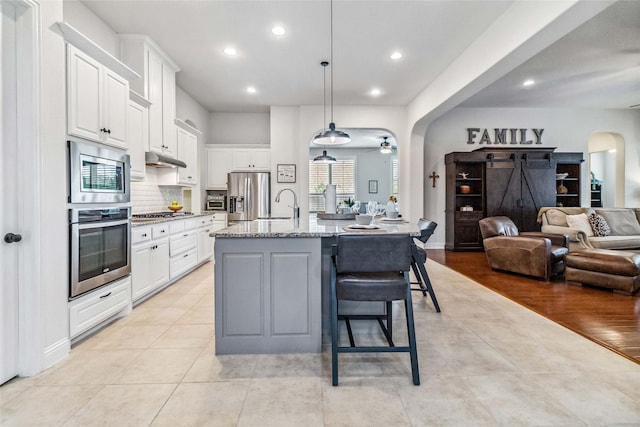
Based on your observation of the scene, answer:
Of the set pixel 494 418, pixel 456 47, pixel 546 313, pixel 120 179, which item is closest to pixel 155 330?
pixel 120 179

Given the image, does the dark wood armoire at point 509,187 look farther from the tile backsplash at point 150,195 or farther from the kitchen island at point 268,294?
the tile backsplash at point 150,195

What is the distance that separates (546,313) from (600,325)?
40 cm

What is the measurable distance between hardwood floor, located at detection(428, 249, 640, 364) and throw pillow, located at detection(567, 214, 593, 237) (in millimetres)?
1329

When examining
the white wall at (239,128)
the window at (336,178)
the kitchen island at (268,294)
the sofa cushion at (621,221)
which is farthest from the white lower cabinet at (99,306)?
the window at (336,178)

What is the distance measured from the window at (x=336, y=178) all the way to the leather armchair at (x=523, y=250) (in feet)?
19.1

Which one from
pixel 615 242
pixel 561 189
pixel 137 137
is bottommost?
pixel 615 242

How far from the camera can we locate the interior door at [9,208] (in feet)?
6.17

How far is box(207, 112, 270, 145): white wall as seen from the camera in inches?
276

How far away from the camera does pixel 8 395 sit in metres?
1.77

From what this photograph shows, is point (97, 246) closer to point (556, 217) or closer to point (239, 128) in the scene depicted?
point (239, 128)

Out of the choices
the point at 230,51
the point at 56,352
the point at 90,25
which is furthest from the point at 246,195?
the point at 56,352

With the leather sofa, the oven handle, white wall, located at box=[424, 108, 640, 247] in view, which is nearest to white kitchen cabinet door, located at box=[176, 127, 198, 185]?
the oven handle

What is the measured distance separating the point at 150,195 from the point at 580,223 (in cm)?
663

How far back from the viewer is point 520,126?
713cm
